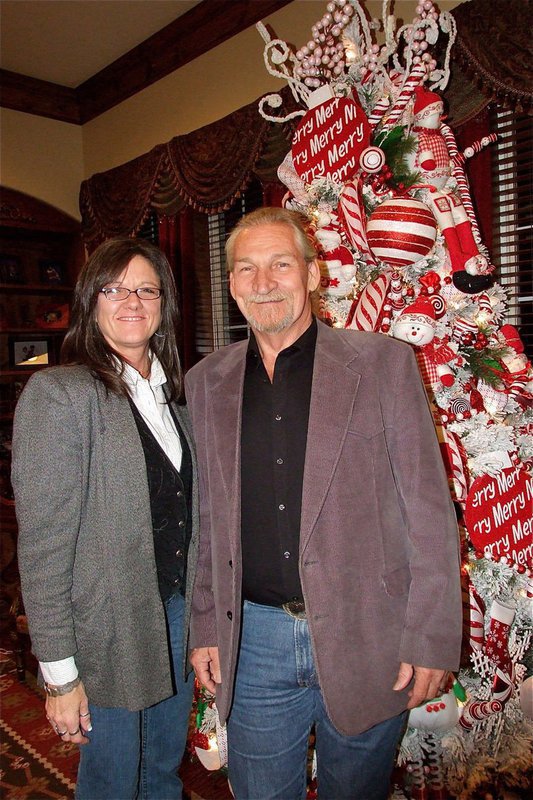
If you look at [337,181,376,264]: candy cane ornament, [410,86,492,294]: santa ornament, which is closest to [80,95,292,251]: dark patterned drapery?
[337,181,376,264]: candy cane ornament

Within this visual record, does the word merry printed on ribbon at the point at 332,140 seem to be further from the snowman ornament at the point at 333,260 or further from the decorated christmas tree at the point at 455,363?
the snowman ornament at the point at 333,260

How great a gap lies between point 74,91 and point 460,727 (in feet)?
→ 16.0

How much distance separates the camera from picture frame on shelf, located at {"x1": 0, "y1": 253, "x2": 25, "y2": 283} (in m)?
4.39

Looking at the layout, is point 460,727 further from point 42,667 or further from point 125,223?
point 125,223

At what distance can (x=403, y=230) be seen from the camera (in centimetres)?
200

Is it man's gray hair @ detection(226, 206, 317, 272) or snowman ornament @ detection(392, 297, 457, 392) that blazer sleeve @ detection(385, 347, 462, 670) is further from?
snowman ornament @ detection(392, 297, 457, 392)

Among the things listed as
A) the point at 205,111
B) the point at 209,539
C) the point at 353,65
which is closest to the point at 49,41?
the point at 205,111

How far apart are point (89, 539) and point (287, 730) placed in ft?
2.24

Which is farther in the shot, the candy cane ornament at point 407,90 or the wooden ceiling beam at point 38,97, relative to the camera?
the wooden ceiling beam at point 38,97

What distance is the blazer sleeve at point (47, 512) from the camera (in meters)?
1.25

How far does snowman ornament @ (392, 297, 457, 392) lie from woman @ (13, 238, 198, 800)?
854mm

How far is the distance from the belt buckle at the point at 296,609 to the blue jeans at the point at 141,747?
0.31 metres

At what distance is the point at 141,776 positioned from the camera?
150 centimetres

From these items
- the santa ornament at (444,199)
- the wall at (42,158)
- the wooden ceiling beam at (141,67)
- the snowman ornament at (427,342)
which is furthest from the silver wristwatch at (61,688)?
the wall at (42,158)
